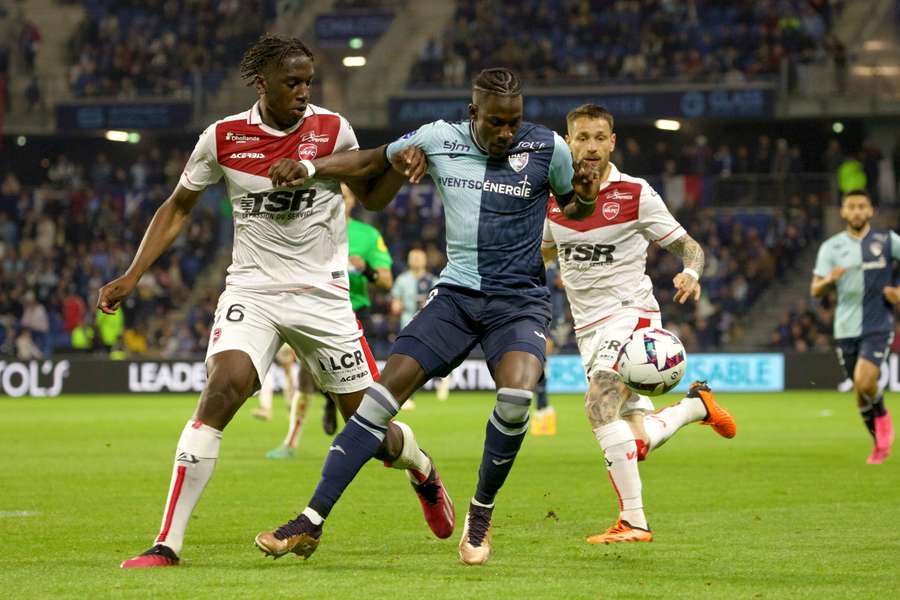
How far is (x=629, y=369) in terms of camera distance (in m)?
8.41

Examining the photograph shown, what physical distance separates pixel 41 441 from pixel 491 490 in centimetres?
1040

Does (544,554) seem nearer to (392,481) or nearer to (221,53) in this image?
(392,481)

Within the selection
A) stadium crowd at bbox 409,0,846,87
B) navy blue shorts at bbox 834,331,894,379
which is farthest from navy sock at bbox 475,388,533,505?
stadium crowd at bbox 409,0,846,87

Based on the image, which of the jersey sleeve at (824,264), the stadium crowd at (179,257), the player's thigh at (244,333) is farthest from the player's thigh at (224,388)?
the stadium crowd at (179,257)

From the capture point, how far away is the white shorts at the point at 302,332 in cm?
720

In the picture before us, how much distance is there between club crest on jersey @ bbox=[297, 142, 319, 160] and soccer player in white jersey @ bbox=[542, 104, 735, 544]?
183cm

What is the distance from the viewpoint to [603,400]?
28.0 feet

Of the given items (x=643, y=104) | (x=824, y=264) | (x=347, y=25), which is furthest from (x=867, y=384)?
(x=347, y=25)

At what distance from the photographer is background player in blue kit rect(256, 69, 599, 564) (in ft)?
22.9

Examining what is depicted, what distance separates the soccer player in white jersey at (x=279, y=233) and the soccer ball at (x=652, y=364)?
1.50 m

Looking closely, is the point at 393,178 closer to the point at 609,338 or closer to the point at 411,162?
the point at 411,162

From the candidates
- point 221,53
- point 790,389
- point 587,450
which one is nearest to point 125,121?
point 221,53

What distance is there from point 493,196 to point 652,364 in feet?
5.61

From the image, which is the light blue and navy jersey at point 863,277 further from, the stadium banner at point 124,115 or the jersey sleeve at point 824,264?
the stadium banner at point 124,115
